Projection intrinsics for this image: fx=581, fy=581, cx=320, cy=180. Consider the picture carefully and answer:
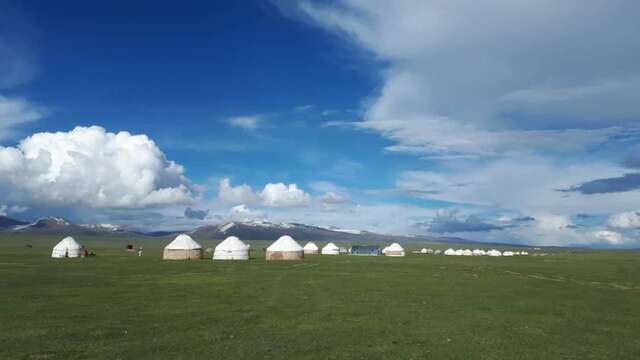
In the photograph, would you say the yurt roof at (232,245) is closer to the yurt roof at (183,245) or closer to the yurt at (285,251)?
the yurt roof at (183,245)

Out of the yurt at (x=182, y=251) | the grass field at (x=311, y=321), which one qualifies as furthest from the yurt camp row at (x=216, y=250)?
the grass field at (x=311, y=321)

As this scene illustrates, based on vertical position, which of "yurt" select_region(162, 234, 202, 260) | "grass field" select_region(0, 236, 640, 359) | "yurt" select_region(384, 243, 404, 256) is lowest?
"grass field" select_region(0, 236, 640, 359)

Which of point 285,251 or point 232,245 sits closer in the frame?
point 232,245

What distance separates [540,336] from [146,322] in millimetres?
16812

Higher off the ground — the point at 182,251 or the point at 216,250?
the point at 216,250

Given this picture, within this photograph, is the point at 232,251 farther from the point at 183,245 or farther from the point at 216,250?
the point at 183,245

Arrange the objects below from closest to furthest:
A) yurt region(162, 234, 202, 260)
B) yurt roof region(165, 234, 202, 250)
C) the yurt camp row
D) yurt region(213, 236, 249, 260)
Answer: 1. yurt region(162, 234, 202, 260)
2. yurt region(213, 236, 249, 260)
3. the yurt camp row
4. yurt roof region(165, 234, 202, 250)

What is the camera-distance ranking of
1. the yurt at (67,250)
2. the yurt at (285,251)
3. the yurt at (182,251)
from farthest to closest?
the yurt at (285,251) < the yurt at (67,250) < the yurt at (182,251)

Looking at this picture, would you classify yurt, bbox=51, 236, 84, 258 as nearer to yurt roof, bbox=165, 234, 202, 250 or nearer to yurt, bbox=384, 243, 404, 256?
yurt roof, bbox=165, 234, 202, 250

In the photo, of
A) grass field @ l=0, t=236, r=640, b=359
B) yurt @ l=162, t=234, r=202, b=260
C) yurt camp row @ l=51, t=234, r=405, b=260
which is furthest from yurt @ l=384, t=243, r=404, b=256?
grass field @ l=0, t=236, r=640, b=359

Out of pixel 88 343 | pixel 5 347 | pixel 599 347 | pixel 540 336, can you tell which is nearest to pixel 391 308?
pixel 540 336

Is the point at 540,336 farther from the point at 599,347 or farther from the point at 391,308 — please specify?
the point at 391,308

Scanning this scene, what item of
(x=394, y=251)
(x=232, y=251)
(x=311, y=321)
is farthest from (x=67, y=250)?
(x=311, y=321)

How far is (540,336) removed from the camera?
926 inches
